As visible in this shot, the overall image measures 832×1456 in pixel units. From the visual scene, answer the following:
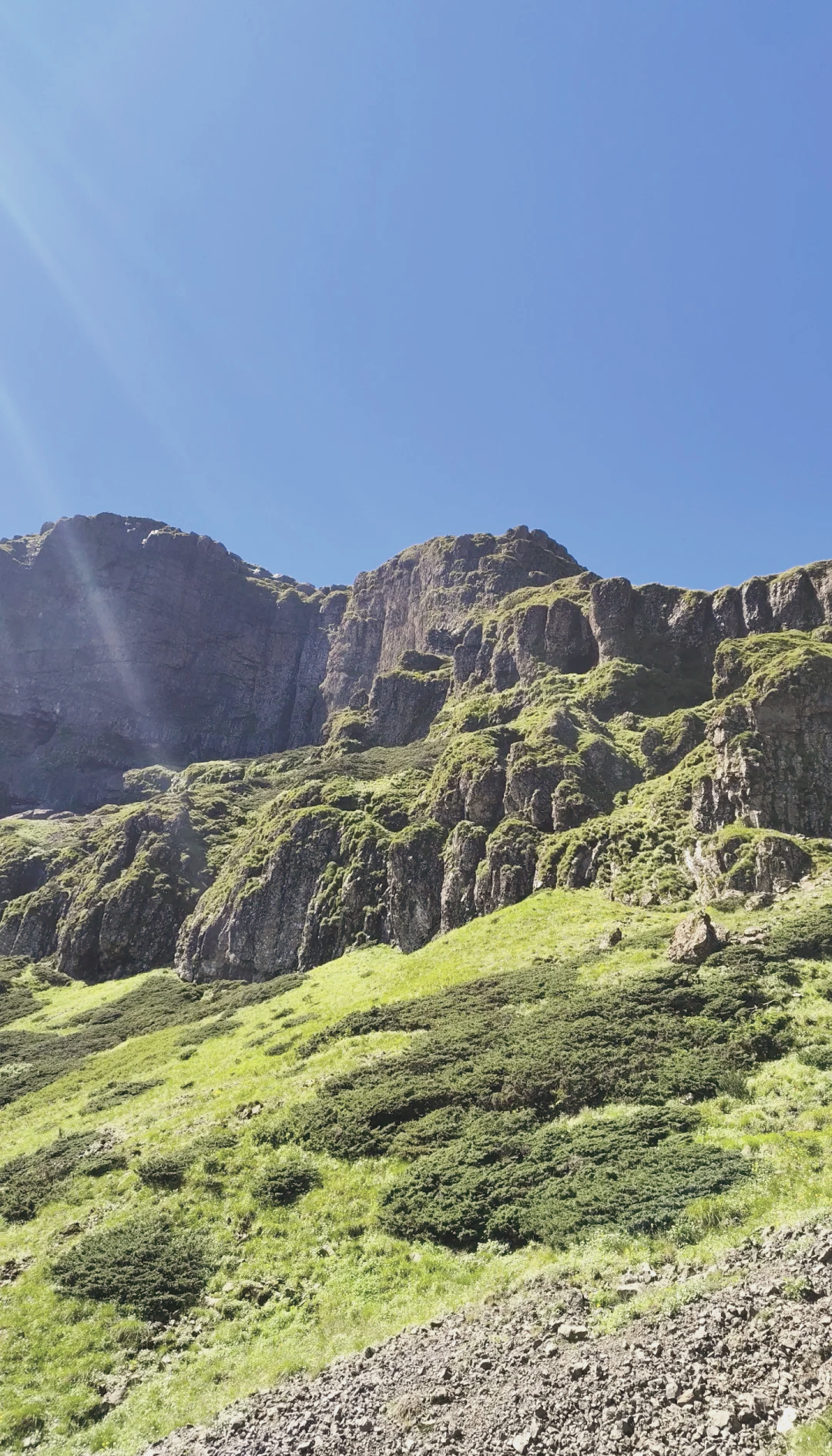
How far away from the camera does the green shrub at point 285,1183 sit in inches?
957

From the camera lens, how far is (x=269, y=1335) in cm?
1772

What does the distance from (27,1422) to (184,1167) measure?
1187cm

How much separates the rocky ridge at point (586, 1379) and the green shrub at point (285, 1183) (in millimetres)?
9696

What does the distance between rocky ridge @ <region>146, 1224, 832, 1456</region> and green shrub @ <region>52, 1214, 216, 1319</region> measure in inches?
231

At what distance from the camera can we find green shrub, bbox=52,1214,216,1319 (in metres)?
20.0

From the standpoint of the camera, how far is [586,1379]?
12203 mm

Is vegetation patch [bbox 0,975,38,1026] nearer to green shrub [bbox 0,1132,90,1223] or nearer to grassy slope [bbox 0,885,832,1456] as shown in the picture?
green shrub [bbox 0,1132,90,1223]

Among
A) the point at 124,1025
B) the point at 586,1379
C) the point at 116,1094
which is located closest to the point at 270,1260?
the point at 586,1379

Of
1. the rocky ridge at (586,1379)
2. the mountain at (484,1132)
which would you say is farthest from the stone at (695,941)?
the rocky ridge at (586,1379)

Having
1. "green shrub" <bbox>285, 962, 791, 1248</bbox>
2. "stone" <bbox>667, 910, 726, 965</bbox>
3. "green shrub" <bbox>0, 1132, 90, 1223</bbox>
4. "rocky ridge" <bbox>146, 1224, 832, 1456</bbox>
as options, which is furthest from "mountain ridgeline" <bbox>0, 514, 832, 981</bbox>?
"green shrub" <bbox>0, 1132, 90, 1223</bbox>

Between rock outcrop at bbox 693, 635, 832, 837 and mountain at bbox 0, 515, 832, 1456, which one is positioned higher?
rock outcrop at bbox 693, 635, 832, 837

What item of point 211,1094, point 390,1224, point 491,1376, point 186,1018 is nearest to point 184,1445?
point 491,1376

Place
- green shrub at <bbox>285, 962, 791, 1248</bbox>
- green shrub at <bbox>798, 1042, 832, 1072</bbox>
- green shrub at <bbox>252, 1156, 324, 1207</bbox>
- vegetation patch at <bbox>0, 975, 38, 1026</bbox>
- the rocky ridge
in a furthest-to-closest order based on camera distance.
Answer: vegetation patch at <bbox>0, 975, 38, 1026</bbox> < green shrub at <bbox>252, 1156, 324, 1207</bbox> < green shrub at <bbox>798, 1042, 832, 1072</bbox> < green shrub at <bbox>285, 962, 791, 1248</bbox> < the rocky ridge

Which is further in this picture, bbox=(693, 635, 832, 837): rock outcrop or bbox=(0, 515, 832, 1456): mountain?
bbox=(693, 635, 832, 837): rock outcrop
